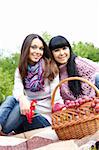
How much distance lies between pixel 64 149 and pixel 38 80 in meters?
0.80

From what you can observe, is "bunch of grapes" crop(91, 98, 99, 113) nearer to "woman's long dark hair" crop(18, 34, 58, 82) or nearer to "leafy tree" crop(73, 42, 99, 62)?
"woman's long dark hair" crop(18, 34, 58, 82)

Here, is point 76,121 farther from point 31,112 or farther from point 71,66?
point 71,66

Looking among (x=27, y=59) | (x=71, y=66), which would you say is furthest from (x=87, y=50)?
(x=27, y=59)

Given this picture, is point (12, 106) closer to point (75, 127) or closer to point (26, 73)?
point (26, 73)

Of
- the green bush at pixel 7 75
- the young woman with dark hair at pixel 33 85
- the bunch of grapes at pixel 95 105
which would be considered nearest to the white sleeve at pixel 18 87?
the young woman with dark hair at pixel 33 85

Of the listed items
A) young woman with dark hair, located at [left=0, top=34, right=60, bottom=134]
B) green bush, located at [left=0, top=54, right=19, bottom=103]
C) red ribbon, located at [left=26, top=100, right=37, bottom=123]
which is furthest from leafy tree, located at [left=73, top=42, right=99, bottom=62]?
red ribbon, located at [left=26, top=100, right=37, bottom=123]

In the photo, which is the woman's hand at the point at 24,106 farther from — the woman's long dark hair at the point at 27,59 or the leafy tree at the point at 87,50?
the leafy tree at the point at 87,50

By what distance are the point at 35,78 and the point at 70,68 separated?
0.82 feet

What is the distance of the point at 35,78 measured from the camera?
2779 mm

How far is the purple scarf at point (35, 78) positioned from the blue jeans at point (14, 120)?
0.44 feet

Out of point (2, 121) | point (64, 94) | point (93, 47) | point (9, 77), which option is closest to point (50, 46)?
point (64, 94)

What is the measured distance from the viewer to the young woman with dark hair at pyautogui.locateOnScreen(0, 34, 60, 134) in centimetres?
→ 276

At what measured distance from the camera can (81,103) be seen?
2.09m

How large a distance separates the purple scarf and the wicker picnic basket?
62 centimetres
